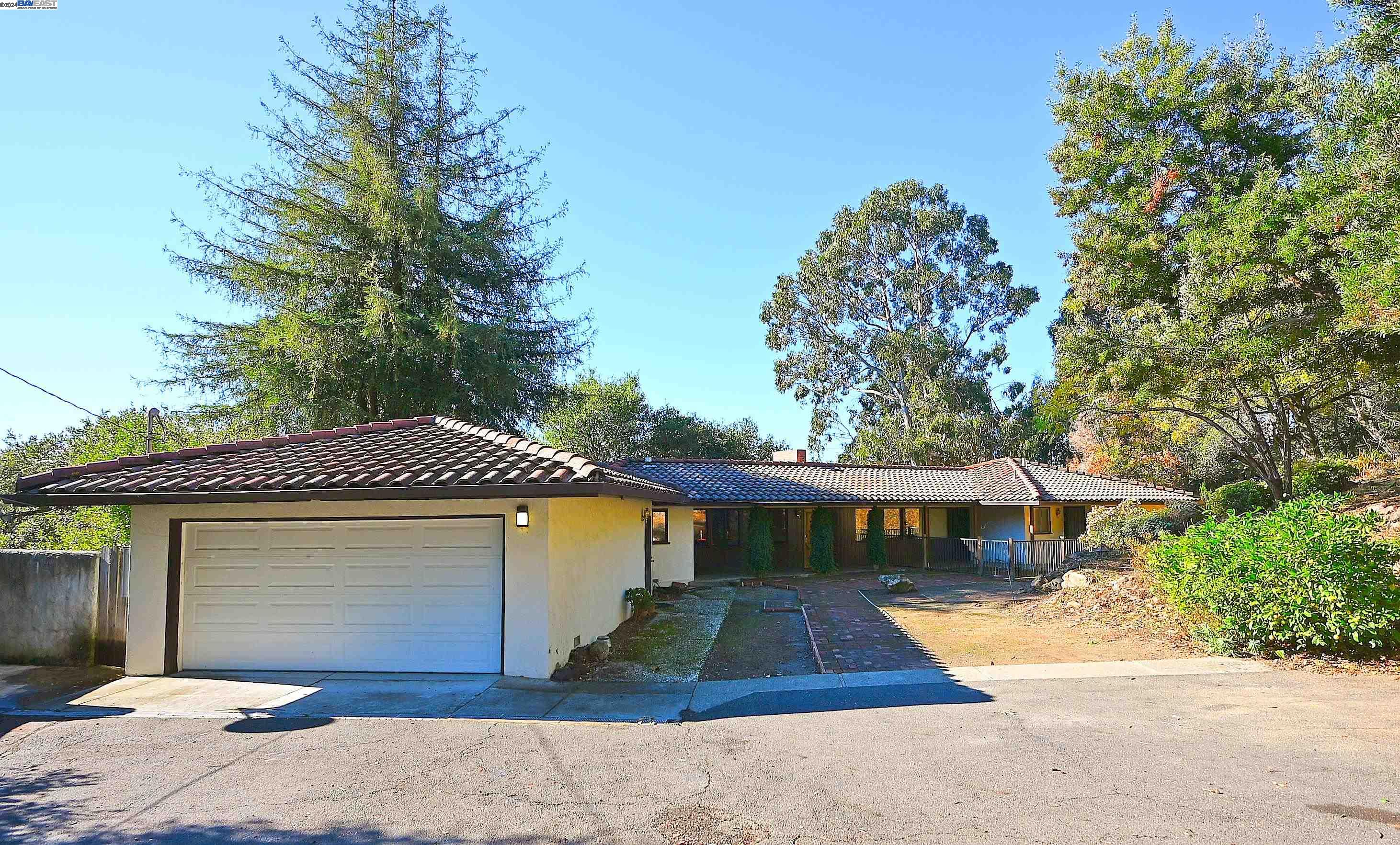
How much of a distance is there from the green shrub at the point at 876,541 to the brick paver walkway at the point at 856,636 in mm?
4742

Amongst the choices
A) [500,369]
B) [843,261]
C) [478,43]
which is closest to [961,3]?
[500,369]

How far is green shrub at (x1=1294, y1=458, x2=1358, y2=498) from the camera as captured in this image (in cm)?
2095

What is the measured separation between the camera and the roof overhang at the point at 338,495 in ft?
25.9

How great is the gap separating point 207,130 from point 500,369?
26.3 feet

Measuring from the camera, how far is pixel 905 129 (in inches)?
726

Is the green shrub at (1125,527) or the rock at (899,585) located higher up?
the green shrub at (1125,527)


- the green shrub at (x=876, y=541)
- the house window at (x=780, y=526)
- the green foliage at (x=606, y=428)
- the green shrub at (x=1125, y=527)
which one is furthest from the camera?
the green foliage at (x=606, y=428)

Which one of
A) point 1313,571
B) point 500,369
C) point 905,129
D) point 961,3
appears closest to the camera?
point 1313,571

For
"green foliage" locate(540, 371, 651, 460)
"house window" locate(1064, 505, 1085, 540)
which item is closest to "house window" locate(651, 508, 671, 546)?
"house window" locate(1064, 505, 1085, 540)

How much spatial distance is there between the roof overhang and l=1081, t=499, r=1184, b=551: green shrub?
1531 centimetres

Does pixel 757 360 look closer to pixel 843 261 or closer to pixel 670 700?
pixel 843 261

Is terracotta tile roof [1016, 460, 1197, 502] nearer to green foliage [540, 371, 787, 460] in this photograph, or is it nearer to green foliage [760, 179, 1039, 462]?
green foliage [760, 179, 1039, 462]

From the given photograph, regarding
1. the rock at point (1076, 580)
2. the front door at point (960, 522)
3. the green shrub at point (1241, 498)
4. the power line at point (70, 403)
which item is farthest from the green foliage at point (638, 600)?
the front door at point (960, 522)

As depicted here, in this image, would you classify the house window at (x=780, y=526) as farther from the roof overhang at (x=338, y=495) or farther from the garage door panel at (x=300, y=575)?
the garage door panel at (x=300, y=575)
